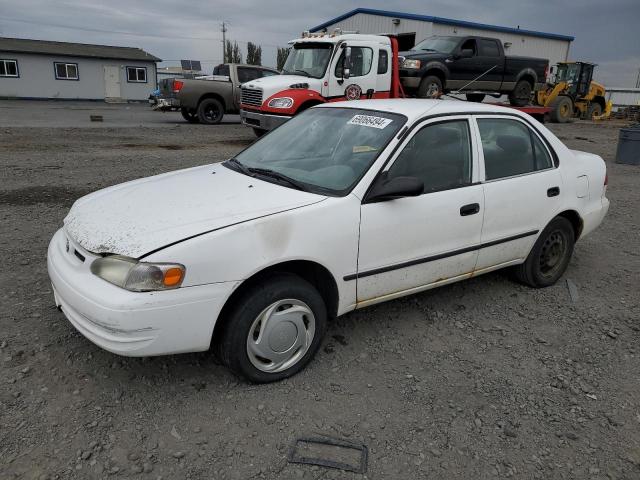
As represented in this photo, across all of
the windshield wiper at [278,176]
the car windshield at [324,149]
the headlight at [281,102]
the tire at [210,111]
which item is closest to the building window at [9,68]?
the tire at [210,111]

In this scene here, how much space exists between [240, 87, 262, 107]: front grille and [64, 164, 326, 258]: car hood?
30.0 ft

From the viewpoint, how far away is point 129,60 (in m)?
36.2

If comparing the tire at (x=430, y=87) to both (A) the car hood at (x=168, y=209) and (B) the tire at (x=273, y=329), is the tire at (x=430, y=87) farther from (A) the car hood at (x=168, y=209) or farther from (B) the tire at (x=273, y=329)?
(B) the tire at (x=273, y=329)

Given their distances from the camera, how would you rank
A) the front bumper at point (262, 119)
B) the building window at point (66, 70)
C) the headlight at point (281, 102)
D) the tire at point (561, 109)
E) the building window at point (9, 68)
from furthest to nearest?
the building window at point (66, 70), the building window at point (9, 68), the tire at point (561, 109), the front bumper at point (262, 119), the headlight at point (281, 102)

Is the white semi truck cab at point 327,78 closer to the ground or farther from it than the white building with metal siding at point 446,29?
closer to the ground

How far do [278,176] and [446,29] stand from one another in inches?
1033

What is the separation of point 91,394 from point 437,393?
6.38ft

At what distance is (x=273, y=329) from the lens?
9.37 ft

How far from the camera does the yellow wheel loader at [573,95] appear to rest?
2264cm

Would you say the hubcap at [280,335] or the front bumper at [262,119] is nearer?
the hubcap at [280,335]

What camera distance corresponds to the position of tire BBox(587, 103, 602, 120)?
84.8ft

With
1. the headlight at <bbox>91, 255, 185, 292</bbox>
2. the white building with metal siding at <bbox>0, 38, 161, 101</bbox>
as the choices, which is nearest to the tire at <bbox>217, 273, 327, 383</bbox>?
the headlight at <bbox>91, 255, 185, 292</bbox>

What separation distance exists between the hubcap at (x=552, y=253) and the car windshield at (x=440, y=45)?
11.8 meters

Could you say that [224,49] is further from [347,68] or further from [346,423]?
[346,423]
